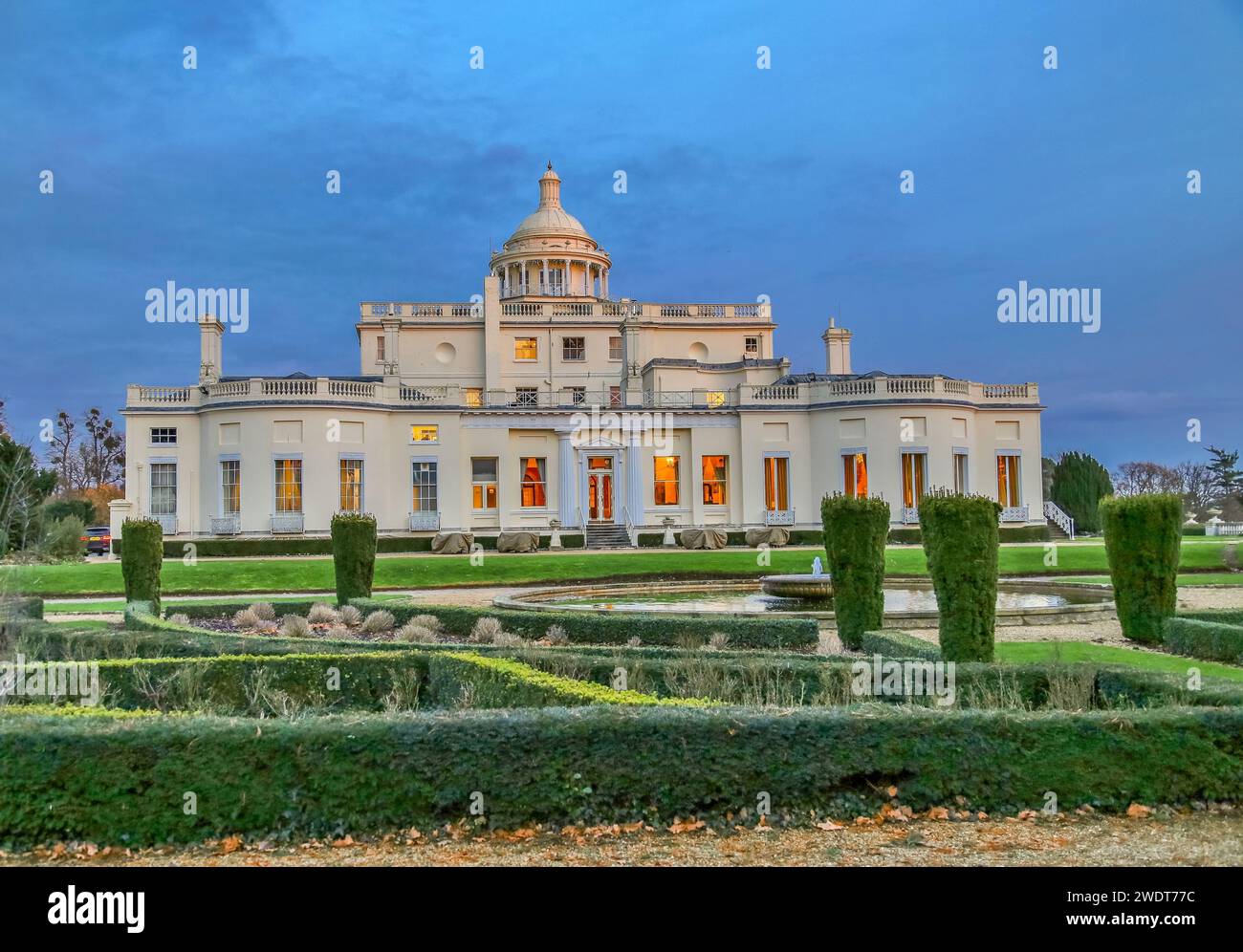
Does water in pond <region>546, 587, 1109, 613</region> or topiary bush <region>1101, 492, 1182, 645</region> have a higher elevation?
topiary bush <region>1101, 492, 1182, 645</region>

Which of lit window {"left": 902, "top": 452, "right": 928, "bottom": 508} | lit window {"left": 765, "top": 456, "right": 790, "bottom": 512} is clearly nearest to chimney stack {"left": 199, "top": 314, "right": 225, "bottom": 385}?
lit window {"left": 765, "top": 456, "right": 790, "bottom": 512}

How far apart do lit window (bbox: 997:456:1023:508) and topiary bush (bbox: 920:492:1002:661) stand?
3169 cm

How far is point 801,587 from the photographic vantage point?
755 inches

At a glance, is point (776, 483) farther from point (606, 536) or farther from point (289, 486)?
point (289, 486)

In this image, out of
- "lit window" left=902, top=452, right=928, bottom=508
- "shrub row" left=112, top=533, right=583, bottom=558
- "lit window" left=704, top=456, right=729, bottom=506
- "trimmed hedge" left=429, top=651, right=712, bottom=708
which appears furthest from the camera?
"lit window" left=704, top=456, right=729, bottom=506

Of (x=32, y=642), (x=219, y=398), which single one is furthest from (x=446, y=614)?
(x=219, y=398)

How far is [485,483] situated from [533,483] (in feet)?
6.58

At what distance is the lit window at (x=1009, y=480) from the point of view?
40094mm

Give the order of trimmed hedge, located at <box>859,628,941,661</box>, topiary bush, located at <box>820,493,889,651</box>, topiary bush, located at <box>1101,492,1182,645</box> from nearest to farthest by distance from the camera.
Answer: trimmed hedge, located at <box>859,628,941,661</box> → topiary bush, located at <box>820,493,889,651</box> → topiary bush, located at <box>1101,492,1182,645</box>

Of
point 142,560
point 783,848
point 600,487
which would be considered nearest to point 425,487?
point 600,487

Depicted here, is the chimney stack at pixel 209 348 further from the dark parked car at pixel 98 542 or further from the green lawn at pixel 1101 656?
the green lawn at pixel 1101 656

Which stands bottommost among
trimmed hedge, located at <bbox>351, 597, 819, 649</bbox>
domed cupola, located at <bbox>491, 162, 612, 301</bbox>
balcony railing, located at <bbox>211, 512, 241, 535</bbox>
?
trimmed hedge, located at <bbox>351, 597, 819, 649</bbox>

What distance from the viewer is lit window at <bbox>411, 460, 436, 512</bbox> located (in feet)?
128

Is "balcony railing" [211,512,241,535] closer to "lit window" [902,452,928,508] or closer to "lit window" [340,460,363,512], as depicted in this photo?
"lit window" [340,460,363,512]
